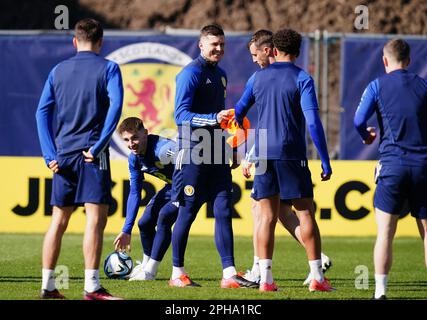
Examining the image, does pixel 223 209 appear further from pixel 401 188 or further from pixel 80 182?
pixel 401 188

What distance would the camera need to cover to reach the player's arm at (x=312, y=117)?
30.2 ft

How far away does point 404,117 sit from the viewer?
8.62 meters

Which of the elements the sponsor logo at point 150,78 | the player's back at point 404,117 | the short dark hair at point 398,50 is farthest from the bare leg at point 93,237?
the sponsor logo at point 150,78

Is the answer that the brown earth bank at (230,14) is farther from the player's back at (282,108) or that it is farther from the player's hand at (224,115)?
the player's back at (282,108)

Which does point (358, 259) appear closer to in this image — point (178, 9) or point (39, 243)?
point (39, 243)

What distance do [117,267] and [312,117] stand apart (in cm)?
291

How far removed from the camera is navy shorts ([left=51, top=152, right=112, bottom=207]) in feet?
28.1

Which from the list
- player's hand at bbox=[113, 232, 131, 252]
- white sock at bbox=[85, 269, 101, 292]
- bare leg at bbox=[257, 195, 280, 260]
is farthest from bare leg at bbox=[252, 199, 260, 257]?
white sock at bbox=[85, 269, 101, 292]

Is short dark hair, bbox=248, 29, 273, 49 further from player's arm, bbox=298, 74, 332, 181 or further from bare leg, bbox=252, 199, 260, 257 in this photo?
bare leg, bbox=252, 199, 260, 257

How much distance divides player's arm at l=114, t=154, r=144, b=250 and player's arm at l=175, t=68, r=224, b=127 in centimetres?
100

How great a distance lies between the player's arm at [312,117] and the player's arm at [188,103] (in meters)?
0.97
